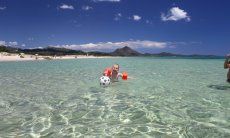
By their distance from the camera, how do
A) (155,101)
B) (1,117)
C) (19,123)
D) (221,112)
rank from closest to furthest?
(19,123) → (1,117) → (221,112) → (155,101)

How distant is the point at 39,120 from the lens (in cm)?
972

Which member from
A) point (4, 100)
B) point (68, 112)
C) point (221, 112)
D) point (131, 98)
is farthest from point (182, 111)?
point (4, 100)

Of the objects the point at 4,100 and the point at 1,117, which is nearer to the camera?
the point at 1,117

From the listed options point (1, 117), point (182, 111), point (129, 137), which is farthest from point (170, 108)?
point (1, 117)

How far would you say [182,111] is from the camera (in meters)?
11.0

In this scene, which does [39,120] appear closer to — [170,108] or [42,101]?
[42,101]

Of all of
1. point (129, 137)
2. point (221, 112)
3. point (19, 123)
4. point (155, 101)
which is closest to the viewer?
point (129, 137)

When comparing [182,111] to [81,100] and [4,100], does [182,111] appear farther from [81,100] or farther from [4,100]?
[4,100]

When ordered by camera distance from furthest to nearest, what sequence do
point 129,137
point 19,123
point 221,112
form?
point 221,112, point 19,123, point 129,137

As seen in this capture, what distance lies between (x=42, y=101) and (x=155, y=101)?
527 cm

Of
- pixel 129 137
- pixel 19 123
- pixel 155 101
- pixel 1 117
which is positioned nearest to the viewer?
pixel 129 137

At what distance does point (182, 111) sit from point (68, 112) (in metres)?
4.46

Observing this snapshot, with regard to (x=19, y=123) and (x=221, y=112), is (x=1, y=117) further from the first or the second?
(x=221, y=112)

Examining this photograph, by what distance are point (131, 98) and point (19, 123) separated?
597 centimetres
